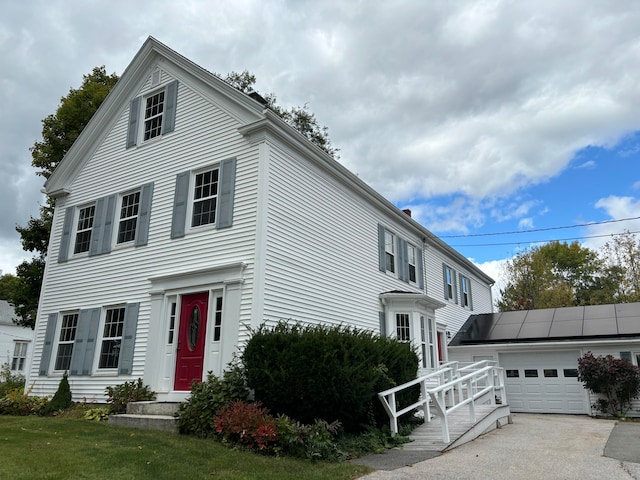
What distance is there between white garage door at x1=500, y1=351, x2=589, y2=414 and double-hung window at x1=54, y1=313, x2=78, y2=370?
14601 millimetres

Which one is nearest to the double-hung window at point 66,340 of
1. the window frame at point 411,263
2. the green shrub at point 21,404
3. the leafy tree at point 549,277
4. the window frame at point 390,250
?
the green shrub at point 21,404

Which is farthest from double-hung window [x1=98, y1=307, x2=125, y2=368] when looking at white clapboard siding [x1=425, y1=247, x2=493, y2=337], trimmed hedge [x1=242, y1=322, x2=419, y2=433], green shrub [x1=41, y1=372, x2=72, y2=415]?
white clapboard siding [x1=425, y1=247, x2=493, y2=337]

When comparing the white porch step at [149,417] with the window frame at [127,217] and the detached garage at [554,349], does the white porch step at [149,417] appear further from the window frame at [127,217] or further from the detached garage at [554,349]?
the detached garage at [554,349]

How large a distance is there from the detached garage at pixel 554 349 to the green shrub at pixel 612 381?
0.47m

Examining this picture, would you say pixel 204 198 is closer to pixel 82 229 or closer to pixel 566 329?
pixel 82 229

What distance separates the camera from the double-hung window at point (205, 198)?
11617mm

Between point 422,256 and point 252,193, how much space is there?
10.0 metres

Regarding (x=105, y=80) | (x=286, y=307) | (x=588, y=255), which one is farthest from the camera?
(x=588, y=255)

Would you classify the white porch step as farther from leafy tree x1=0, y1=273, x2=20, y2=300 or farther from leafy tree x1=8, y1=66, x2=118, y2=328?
leafy tree x1=0, y1=273, x2=20, y2=300

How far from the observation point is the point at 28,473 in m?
5.75

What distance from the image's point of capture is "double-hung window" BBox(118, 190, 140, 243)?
1320 centimetres

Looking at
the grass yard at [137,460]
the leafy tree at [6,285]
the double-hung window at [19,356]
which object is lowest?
the grass yard at [137,460]

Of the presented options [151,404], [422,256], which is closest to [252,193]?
[151,404]

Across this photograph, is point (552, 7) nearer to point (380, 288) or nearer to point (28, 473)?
point (380, 288)
